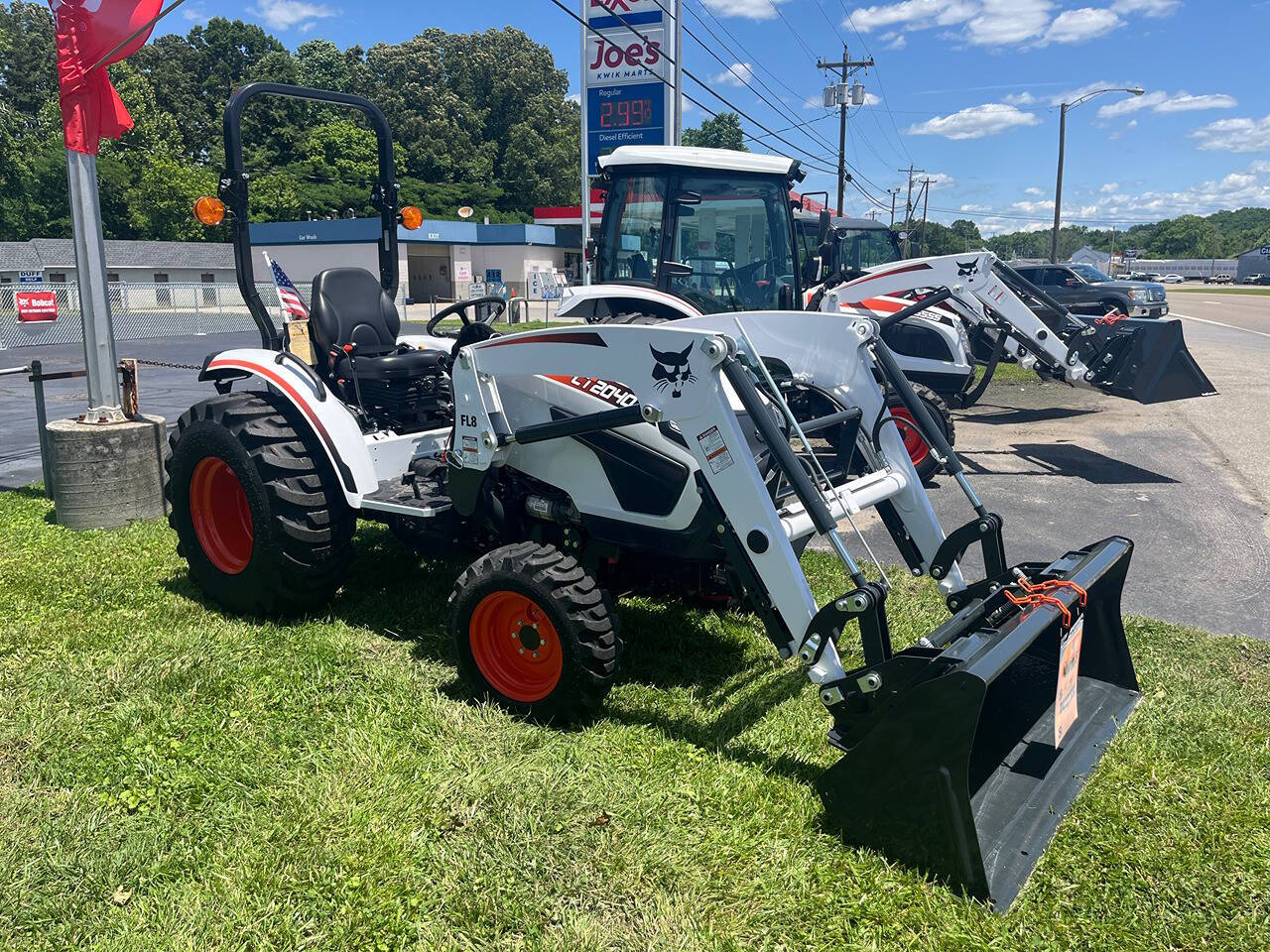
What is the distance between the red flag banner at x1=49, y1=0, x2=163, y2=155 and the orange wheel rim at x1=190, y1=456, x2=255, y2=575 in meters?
2.92

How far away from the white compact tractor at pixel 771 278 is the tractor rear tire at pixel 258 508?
341cm

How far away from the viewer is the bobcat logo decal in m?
3.34

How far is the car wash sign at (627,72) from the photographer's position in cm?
1812

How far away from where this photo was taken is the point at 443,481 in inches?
180

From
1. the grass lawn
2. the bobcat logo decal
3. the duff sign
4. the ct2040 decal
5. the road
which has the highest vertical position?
the duff sign

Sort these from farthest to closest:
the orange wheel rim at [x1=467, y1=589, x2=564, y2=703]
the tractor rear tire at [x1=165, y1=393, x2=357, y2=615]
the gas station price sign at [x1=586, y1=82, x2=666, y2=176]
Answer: the gas station price sign at [x1=586, y1=82, x2=666, y2=176], the tractor rear tire at [x1=165, y1=393, x2=357, y2=615], the orange wheel rim at [x1=467, y1=589, x2=564, y2=703]

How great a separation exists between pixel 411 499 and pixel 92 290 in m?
3.76

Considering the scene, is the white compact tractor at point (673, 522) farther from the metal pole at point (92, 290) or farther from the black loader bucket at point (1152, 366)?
the black loader bucket at point (1152, 366)

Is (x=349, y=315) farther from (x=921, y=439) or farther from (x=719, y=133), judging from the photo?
(x=719, y=133)

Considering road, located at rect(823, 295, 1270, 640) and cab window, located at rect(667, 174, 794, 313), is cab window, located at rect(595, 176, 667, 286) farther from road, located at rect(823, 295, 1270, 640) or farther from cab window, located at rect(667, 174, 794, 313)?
road, located at rect(823, 295, 1270, 640)

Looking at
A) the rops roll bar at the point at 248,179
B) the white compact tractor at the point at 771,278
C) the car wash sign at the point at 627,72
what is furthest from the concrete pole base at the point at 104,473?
the car wash sign at the point at 627,72

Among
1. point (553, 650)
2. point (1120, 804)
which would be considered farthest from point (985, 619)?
point (553, 650)

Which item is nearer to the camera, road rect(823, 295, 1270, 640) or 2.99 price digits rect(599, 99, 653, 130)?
road rect(823, 295, 1270, 640)

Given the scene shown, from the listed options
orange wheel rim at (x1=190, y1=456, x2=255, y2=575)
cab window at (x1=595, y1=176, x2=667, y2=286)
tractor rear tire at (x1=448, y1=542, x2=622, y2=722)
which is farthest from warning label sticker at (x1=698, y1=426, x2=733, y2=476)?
cab window at (x1=595, y1=176, x2=667, y2=286)
